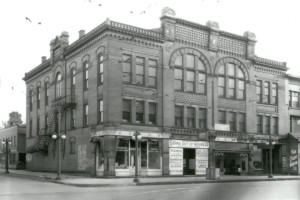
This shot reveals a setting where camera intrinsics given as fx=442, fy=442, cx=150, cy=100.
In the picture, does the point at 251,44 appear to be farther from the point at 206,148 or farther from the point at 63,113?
the point at 63,113

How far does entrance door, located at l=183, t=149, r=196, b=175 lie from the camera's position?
3931 centimetres

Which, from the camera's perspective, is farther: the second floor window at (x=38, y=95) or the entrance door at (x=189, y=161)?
the second floor window at (x=38, y=95)

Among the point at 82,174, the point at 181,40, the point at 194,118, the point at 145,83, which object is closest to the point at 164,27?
the point at 181,40

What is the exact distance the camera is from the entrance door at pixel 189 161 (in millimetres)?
39312

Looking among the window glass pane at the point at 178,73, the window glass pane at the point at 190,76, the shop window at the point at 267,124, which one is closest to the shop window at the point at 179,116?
the window glass pane at the point at 178,73

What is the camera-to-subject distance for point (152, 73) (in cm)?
3766

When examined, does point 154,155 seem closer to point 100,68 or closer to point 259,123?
point 100,68

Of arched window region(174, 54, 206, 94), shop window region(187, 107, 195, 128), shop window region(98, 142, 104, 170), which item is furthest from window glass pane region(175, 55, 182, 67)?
shop window region(98, 142, 104, 170)

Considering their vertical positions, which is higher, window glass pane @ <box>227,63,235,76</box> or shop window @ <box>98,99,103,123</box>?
window glass pane @ <box>227,63,235,76</box>

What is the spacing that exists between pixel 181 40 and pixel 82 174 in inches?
575

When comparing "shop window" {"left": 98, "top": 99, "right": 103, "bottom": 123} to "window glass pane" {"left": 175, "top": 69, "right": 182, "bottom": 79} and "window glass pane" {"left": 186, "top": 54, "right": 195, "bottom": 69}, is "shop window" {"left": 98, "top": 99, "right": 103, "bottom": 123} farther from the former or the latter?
"window glass pane" {"left": 186, "top": 54, "right": 195, "bottom": 69}

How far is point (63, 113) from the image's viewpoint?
141 feet

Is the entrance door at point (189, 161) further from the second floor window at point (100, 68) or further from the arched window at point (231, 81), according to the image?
the second floor window at point (100, 68)

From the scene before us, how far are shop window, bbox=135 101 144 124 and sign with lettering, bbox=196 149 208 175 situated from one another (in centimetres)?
644
